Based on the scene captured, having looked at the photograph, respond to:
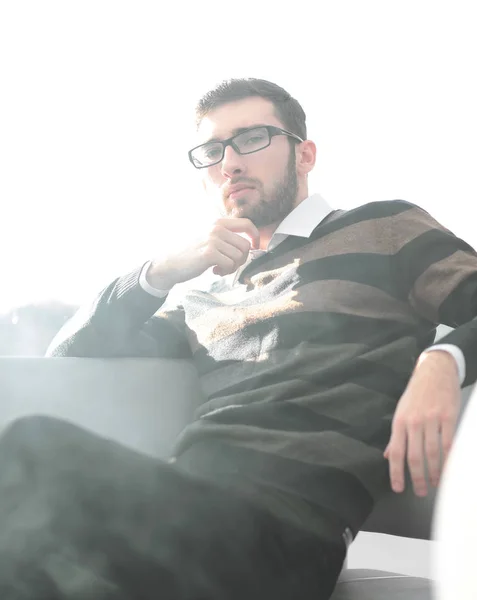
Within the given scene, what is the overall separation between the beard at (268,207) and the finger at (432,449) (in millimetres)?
645

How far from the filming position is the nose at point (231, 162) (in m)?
1.22

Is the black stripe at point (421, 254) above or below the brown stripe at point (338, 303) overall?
above

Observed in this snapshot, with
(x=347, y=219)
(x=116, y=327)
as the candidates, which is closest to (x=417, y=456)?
(x=347, y=219)

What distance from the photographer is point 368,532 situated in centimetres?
96

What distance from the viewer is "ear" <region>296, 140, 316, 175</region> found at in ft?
4.25

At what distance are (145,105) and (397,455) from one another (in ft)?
6.63

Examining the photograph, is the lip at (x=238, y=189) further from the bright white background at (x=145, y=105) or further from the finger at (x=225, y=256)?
the bright white background at (x=145, y=105)

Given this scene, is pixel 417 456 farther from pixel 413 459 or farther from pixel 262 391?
pixel 262 391

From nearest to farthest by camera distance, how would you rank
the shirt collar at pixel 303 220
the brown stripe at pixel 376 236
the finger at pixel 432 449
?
the finger at pixel 432 449 < the brown stripe at pixel 376 236 < the shirt collar at pixel 303 220

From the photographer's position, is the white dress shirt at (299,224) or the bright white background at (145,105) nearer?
the white dress shirt at (299,224)

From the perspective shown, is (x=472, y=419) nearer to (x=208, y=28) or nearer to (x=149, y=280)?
(x=149, y=280)

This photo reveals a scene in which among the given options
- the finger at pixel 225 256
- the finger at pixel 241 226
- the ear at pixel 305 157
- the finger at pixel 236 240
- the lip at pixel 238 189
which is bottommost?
the finger at pixel 225 256

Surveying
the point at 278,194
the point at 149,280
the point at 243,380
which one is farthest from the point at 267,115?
the point at 243,380

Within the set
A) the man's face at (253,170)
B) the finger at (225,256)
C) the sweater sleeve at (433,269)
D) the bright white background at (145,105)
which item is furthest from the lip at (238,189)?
the bright white background at (145,105)
